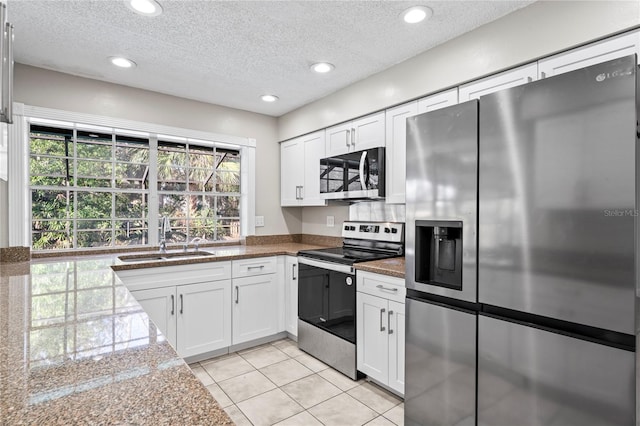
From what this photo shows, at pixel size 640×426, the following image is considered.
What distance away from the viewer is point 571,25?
5.77ft

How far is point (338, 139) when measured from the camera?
3.28 meters

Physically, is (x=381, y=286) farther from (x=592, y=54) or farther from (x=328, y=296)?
(x=592, y=54)

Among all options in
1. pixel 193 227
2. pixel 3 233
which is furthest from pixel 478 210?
pixel 3 233

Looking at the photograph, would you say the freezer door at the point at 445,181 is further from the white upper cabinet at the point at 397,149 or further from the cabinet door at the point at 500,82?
the white upper cabinet at the point at 397,149

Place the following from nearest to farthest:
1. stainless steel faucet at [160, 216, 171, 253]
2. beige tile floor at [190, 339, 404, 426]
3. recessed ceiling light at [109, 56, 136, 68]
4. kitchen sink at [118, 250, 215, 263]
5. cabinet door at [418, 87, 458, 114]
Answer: beige tile floor at [190, 339, 404, 426], cabinet door at [418, 87, 458, 114], recessed ceiling light at [109, 56, 136, 68], kitchen sink at [118, 250, 215, 263], stainless steel faucet at [160, 216, 171, 253]

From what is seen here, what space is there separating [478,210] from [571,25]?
1092mm

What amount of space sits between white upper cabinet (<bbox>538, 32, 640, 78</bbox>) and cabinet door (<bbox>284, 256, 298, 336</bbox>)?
7.85 feet

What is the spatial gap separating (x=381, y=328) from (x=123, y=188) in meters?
2.67

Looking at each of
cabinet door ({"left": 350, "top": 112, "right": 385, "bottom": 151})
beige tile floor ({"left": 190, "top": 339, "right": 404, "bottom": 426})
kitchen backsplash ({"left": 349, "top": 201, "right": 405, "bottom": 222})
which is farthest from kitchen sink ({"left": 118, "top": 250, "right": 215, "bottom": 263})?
cabinet door ({"left": 350, "top": 112, "right": 385, "bottom": 151})

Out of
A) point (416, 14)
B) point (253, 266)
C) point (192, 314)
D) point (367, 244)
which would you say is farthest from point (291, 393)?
point (416, 14)

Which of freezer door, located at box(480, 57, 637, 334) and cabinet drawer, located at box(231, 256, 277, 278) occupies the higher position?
freezer door, located at box(480, 57, 637, 334)

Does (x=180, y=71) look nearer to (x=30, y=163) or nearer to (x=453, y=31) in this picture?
(x=30, y=163)

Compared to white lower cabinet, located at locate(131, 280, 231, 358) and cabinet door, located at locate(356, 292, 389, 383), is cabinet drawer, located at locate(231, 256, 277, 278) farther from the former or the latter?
cabinet door, located at locate(356, 292, 389, 383)

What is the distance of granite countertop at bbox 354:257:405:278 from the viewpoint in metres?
2.24
